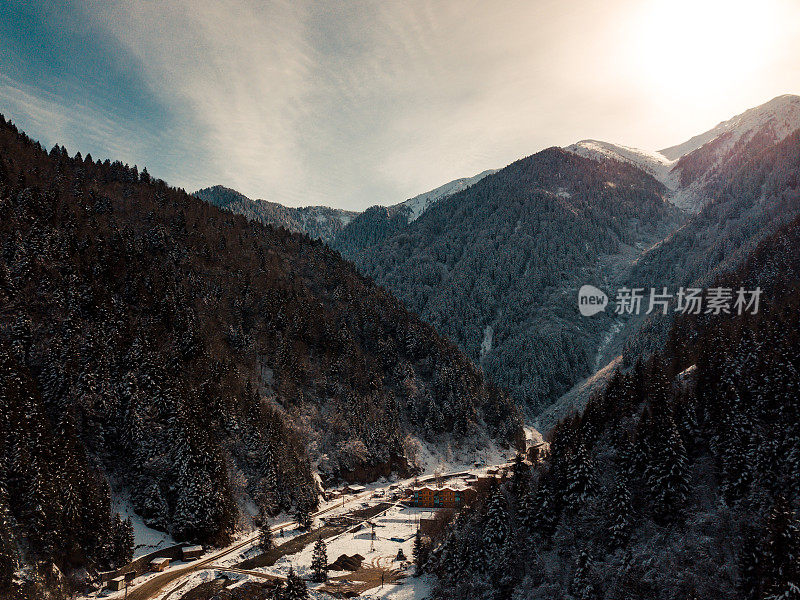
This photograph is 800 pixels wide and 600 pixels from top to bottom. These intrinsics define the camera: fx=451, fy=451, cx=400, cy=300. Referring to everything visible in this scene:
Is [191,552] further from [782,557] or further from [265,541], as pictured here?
[782,557]

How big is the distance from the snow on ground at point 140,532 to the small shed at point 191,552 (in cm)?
386

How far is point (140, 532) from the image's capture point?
227ft

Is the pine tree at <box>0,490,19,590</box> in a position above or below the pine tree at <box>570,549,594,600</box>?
above

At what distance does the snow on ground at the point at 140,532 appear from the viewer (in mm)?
67625

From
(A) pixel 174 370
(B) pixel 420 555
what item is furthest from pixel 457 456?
(A) pixel 174 370

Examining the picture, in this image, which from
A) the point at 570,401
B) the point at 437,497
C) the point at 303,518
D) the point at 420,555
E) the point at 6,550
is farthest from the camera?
the point at 570,401

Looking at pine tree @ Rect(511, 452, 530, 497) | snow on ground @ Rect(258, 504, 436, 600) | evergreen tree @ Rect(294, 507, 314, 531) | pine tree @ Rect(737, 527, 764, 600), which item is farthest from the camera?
evergreen tree @ Rect(294, 507, 314, 531)

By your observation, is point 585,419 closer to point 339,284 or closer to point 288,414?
point 288,414

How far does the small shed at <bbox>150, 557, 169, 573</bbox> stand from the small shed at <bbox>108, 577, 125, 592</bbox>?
588cm

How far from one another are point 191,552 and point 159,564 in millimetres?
4482

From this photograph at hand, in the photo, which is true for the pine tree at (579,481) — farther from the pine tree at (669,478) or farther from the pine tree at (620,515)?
the pine tree at (669,478)

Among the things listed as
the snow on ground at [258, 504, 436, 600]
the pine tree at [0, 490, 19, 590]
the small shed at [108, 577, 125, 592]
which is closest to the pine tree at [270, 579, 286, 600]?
the snow on ground at [258, 504, 436, 600]

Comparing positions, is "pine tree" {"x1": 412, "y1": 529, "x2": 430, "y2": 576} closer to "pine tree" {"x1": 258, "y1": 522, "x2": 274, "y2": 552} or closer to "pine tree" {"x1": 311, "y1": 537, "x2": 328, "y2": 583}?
"pine tree" {"x1": 311, "y1": 537, "x2": 328, "y2": 583}

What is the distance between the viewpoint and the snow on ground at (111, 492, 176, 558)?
67625 mm
